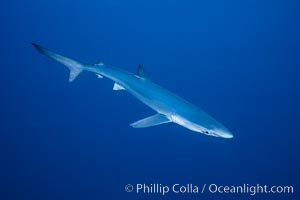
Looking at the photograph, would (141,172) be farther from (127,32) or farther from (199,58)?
(127,32)

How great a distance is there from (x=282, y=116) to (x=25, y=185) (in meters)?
9.98

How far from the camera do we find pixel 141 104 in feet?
30.8

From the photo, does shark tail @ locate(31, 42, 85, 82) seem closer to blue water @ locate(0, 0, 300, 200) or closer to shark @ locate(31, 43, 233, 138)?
shark @ locate(31, 43, 233, 138)

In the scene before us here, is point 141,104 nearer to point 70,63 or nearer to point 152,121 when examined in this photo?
point 70,63

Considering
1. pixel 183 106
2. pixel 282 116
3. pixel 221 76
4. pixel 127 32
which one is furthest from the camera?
pixel 127 32

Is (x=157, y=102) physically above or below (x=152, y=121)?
above

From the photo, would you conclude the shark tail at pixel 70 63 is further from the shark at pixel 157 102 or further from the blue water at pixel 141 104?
the blue water at pixel 141 104

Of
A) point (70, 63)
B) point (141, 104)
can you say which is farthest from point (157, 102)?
point (141, 104)

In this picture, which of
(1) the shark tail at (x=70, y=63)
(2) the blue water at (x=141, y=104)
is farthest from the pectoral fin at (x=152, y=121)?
(2) the blue water at (x=141, y=104)

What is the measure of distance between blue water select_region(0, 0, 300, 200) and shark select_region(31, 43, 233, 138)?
5.14 metres

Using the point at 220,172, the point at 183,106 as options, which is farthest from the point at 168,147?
the point at 183,106

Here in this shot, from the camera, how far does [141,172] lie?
8.75 meters

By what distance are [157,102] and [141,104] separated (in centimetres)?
591

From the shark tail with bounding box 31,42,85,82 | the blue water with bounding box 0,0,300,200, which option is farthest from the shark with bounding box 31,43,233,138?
A: the blue water with bounding box 0,0,300,200
